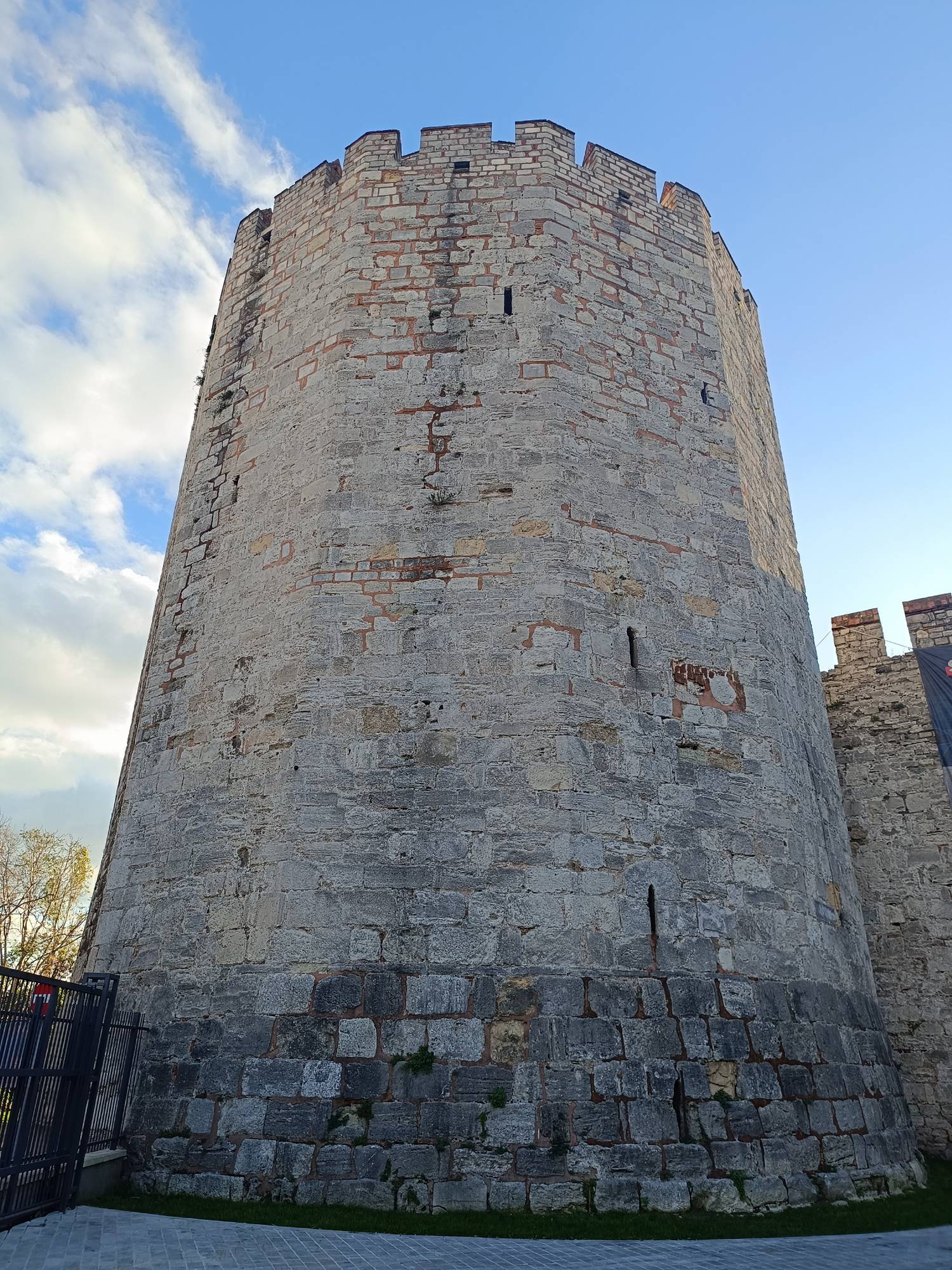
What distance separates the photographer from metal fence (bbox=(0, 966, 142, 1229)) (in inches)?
171

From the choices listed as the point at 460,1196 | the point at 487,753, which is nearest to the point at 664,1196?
the point at 460,1196

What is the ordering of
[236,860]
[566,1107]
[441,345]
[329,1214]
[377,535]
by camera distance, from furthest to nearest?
[441,345]
[377,535]
[236,860]
[566,1107]
[329,1214]

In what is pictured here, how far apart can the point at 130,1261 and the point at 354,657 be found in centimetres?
379

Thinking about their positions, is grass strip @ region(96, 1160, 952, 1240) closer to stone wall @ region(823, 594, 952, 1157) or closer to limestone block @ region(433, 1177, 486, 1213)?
limestone block @ region(433, 1177, 486, 1213)

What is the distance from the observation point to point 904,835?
389 inches

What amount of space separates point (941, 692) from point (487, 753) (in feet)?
22.2

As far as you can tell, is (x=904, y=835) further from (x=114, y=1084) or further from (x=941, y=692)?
(x=114, y=1084)

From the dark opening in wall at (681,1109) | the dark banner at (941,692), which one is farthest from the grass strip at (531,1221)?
the dark banner at (941,692)

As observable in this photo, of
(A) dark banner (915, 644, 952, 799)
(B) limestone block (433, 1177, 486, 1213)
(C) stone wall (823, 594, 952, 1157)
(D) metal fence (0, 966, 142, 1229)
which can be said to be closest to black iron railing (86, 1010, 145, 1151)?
(D) metal fence (0, 966, 142, 1229)

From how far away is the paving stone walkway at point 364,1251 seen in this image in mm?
3971

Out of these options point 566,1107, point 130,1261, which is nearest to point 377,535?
point 566,1107

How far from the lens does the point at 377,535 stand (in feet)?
23.1

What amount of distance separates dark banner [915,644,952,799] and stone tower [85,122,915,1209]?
8.38 ft

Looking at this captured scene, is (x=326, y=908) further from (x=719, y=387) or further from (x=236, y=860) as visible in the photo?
(x=719, y=387)
